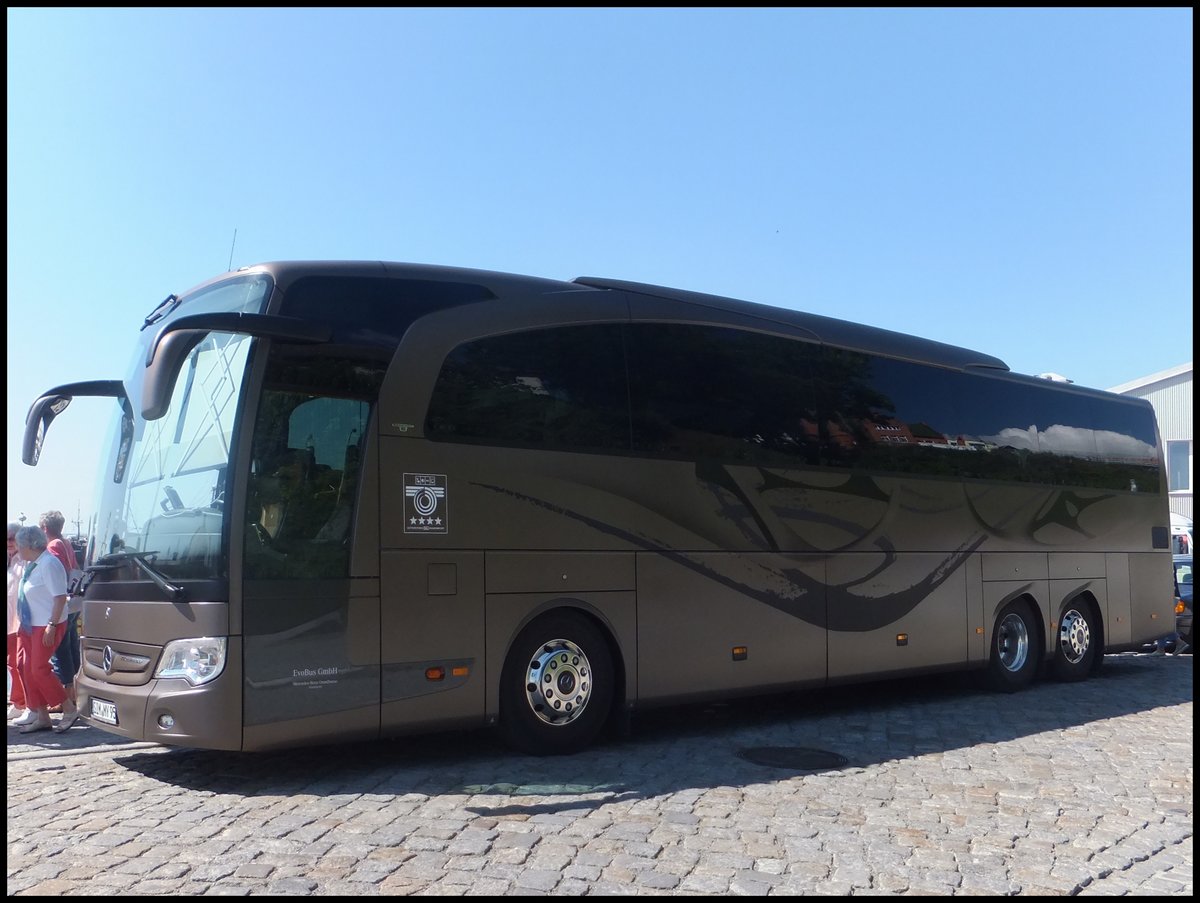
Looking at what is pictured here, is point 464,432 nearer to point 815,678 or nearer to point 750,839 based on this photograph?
point 750,839

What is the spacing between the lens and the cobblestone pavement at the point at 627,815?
5.45m

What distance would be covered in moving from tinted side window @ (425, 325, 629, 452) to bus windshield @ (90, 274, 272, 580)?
1.47m

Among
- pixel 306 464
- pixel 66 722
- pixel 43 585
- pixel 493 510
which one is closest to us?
pixel 306 464

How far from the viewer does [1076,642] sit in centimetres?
1454

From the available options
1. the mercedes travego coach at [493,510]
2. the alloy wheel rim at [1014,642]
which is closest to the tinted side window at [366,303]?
the mercedes travego coach at [493,510]

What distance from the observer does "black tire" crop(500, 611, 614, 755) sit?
27.9 feet

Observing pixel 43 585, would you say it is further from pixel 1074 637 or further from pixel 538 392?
pixel 1074 637

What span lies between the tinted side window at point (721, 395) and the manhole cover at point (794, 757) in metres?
2.56

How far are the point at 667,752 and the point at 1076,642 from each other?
794 cm

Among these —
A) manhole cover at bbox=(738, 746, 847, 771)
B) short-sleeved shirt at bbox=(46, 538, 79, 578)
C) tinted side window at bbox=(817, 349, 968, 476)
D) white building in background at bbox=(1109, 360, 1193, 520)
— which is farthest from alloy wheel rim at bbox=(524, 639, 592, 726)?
white building in background at bbox=(1109, 360, 1193, 520)

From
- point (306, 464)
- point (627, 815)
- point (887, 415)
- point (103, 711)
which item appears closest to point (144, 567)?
point (103, 711)

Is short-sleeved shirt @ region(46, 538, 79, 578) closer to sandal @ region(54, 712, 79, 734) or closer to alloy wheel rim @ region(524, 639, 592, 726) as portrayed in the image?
sandal @ region(54, 712, 79, 734)

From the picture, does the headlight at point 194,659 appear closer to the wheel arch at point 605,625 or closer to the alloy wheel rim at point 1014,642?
the wheel arch at point 605,625

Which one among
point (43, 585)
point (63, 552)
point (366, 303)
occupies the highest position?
point (366, 303)
